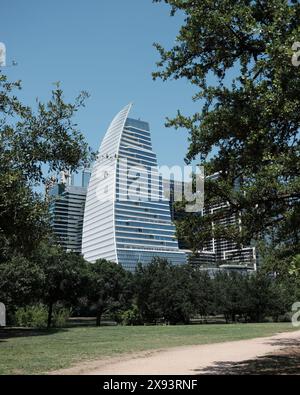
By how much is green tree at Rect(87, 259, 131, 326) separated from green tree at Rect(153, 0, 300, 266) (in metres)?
47.0

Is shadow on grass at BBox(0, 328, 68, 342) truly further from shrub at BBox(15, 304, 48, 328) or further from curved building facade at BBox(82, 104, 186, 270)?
curved building facade at BBox(82, 104, 186, 270)

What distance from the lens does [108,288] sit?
59.5m

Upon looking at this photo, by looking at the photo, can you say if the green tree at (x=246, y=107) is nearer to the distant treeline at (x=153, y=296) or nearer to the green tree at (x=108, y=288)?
the distant treeline at (x=153, y=296)

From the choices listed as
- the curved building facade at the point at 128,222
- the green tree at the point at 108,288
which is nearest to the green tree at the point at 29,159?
the green tree at the point at 108,288

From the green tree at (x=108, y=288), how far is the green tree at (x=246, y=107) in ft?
154

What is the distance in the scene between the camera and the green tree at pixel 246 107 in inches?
352

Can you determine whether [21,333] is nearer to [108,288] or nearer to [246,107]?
[108,288]

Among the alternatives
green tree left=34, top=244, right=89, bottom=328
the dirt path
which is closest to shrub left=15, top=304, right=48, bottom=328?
green tree left=34, top=244, right=89, bottom=328

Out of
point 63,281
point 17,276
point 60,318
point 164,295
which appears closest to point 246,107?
point 17,276

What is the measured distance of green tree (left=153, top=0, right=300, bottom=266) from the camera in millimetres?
8953
